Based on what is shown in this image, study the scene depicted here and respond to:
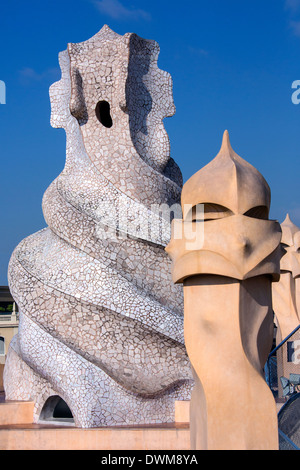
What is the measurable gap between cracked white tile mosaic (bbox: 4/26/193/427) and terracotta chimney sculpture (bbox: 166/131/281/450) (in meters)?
2.92

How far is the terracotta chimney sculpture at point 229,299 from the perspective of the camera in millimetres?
4285

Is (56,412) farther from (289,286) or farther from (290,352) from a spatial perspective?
(289,286)

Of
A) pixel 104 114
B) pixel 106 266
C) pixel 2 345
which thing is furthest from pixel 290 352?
pixel 2 345

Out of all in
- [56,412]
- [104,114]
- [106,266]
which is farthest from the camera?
[104,114]

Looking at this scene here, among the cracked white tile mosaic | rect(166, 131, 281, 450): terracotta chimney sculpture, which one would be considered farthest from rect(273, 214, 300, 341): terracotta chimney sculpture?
rect(166, 131, 281, 450): terracotta chimney sculpture

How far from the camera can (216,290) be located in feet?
14.7

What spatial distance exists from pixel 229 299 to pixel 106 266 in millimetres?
3566

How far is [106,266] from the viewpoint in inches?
307
